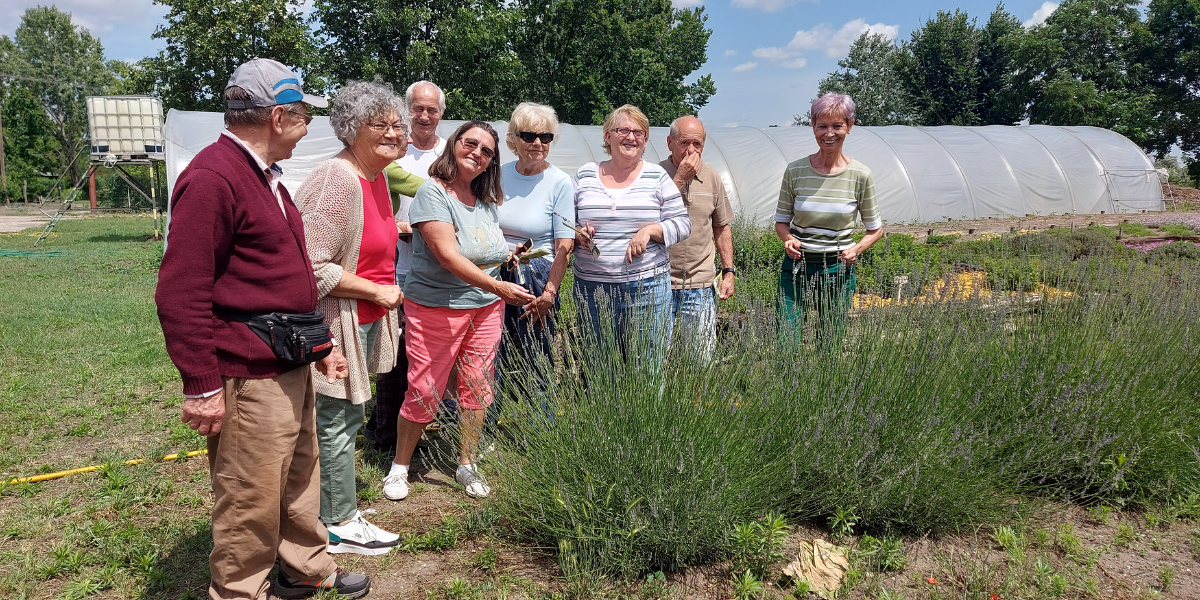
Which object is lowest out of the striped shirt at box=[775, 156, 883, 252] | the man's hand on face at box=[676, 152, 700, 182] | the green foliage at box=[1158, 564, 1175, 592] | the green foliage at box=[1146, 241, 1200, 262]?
the green foliage at box=[1158, 564, 1175, 592]

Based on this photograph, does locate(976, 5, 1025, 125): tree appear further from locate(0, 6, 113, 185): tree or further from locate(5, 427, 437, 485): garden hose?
locate(0, 6, 113, 185): tree

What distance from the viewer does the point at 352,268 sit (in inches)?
116

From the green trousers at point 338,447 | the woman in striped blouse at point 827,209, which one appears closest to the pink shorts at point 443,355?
the green trousers at point 338,447

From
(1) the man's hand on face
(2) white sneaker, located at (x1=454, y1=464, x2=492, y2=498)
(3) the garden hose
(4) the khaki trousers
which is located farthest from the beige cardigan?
(1) the man's hand on face

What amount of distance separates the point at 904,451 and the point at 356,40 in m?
30.2

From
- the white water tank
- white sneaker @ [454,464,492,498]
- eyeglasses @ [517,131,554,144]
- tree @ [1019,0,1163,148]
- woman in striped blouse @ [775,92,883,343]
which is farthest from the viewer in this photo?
tree @ [1019,0,1163,148]

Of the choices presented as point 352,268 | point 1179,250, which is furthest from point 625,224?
point 1179,250

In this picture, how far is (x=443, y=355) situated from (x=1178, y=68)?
1970 inches

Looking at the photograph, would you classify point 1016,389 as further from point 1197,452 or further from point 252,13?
point 252,13

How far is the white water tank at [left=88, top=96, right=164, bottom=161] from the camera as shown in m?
19.8

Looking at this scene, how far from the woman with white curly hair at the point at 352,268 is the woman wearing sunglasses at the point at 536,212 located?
877mm

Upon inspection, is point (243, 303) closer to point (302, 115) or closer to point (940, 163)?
point (302, 115)

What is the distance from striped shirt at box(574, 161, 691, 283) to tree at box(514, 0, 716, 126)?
28962 millimetres

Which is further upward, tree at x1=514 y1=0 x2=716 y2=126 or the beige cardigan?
tree at x1=514 y1=0 x2=716 y2=126
